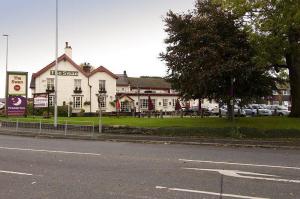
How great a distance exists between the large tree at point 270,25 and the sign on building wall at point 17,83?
752 inches

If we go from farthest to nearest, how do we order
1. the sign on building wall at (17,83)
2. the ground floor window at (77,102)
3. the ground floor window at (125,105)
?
1. the ground floor window at (125,105)
2. the ground floor window at (77,102)
3. the sign on building wall at (17,83)

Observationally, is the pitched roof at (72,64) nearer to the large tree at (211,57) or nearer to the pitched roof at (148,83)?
the pitched roof at (148,83)

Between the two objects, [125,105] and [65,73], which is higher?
[65,73]

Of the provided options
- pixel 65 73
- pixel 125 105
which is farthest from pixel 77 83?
pixel 125 105

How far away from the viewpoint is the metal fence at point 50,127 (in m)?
29.1

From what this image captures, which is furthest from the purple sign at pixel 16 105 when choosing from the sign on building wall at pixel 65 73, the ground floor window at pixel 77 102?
the ground floor window at pixel 77 102

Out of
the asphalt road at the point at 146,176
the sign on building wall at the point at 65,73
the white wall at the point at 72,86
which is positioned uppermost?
the sign on building wall at the point at 65,73

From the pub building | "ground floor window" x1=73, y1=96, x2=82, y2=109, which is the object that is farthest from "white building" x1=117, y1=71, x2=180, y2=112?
"ground floor window" x1=73, y1=96, x2=82, y2=109

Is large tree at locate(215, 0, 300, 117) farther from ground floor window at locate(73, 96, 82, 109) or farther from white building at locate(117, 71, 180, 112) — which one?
white building at locate(117, 71, 180, 112)

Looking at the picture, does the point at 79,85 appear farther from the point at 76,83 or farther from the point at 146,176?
the point at 146,176

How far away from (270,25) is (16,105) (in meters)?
21.5

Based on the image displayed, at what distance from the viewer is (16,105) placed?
38.0 metres

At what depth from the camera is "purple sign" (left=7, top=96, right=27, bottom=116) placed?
124 ft

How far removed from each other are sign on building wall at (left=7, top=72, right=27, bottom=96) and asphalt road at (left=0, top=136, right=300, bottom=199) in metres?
24.2
